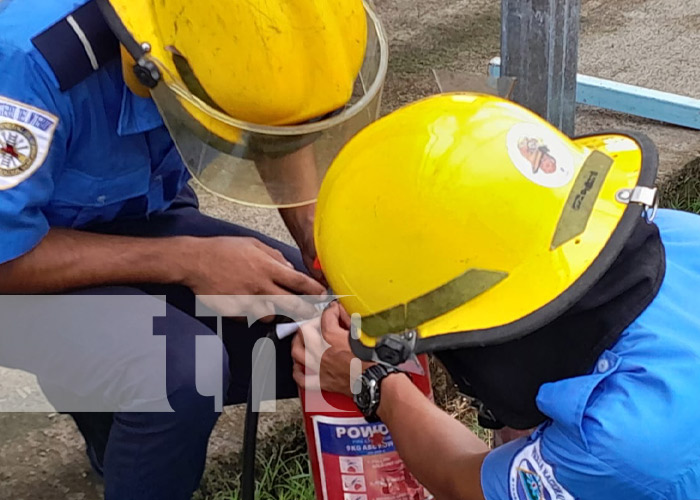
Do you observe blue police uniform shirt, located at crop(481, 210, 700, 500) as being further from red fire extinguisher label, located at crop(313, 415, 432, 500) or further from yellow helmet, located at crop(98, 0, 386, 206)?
yellow helmet, located at crop(98, 0, 386, 206)

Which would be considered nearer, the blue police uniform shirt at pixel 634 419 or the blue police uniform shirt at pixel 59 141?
the blue police uniform shirt at pixel 634 419

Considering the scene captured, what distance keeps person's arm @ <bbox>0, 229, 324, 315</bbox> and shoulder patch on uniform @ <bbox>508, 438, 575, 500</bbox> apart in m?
0.67

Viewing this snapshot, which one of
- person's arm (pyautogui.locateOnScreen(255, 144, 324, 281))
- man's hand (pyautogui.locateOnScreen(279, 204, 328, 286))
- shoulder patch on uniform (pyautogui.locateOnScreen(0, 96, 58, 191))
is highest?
shoulder patch on uniform (pyautogui.locateOnScreen(0, 96, 58, 191))

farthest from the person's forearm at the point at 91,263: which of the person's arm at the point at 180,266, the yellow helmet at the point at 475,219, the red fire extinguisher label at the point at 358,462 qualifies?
the yellow helmet at the point at 475,219

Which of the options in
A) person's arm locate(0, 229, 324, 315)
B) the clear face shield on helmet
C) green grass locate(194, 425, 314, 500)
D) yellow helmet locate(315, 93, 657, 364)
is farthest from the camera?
green grass locate(194, 425, 314, 500)

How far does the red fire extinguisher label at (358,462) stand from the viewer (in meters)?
1.83

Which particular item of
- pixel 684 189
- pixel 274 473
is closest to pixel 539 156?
pixel 274 473

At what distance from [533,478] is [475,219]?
396 mm

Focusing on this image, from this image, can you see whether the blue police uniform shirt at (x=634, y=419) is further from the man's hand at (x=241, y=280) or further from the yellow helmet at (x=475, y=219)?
the man's hand at (x=241, y=280)

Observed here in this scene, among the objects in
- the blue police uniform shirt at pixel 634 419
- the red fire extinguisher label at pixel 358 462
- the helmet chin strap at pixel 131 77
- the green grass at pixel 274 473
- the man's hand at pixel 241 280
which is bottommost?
the green grass at pixel 274 473

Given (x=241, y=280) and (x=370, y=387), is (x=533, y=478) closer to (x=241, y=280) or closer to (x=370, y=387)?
(x=370, y=387)

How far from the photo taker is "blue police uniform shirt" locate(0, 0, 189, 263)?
1.67 meters

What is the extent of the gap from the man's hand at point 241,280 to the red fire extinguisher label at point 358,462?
0.83 feet

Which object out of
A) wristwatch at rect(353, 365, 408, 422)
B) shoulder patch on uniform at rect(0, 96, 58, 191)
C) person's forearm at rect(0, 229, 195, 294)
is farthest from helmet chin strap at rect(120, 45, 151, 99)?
wristwatch at rect(353, 365, 408, 422)
